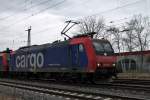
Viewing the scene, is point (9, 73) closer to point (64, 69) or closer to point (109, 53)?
point (64, 69)

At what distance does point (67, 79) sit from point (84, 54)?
3.67 m

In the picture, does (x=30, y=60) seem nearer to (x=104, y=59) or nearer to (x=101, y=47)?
(x=101, y=47)

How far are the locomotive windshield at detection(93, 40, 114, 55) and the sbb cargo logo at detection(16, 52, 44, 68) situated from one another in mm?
6428

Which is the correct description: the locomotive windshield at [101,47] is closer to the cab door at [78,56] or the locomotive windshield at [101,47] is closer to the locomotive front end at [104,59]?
the locomotive front end at [104,59]

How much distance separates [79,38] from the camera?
70.9ft

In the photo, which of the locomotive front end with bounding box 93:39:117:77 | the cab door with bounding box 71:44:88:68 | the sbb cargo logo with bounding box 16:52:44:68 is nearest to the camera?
the locomotive front end with bounding box 93:39:117:77

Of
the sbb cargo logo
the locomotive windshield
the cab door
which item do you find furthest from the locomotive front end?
the sbb cargo logo

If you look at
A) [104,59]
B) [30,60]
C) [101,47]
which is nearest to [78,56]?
[101,47]

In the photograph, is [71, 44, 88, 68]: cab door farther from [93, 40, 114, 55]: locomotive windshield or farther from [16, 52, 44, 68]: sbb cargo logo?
[16, 52, 44, 68]: sbb cargo logo

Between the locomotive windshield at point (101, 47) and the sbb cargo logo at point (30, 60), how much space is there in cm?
643

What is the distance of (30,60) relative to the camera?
28.3 meters

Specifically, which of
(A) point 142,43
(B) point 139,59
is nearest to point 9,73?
(B) point 139,59

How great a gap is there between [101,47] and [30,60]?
29.9 ft

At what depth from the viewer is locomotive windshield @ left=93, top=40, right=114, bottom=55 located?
20.7 meters
